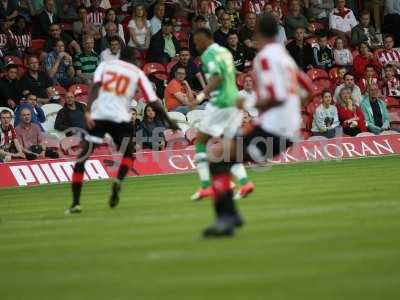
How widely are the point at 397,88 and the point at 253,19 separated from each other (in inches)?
159

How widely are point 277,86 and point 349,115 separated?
15101 mm

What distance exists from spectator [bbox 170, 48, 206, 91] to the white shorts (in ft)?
29.2

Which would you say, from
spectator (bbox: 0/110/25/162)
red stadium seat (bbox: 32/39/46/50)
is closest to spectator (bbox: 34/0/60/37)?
red stadium seat (bbox: 32/39/46/50)

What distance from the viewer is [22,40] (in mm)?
24625

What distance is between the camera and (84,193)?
18547 mm

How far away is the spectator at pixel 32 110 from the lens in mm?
22047

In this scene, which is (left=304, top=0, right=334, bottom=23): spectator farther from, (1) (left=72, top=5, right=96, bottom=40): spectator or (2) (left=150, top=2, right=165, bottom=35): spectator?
(1) (left=72, top=5, right=96, bottom=40): spectator

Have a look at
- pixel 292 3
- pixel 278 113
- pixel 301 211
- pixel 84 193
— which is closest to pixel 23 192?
pixel 84 193

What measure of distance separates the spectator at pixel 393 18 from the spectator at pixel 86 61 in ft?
32.0

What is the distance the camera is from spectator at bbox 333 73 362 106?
1014 inches

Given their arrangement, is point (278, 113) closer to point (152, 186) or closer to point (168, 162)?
point (152, 186)

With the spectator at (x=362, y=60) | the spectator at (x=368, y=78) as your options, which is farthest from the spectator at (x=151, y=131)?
the spectator at (x=362, y=60)

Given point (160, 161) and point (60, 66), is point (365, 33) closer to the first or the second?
point (160, 161)

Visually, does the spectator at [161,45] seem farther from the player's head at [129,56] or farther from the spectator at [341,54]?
the player's head at [129,56]
